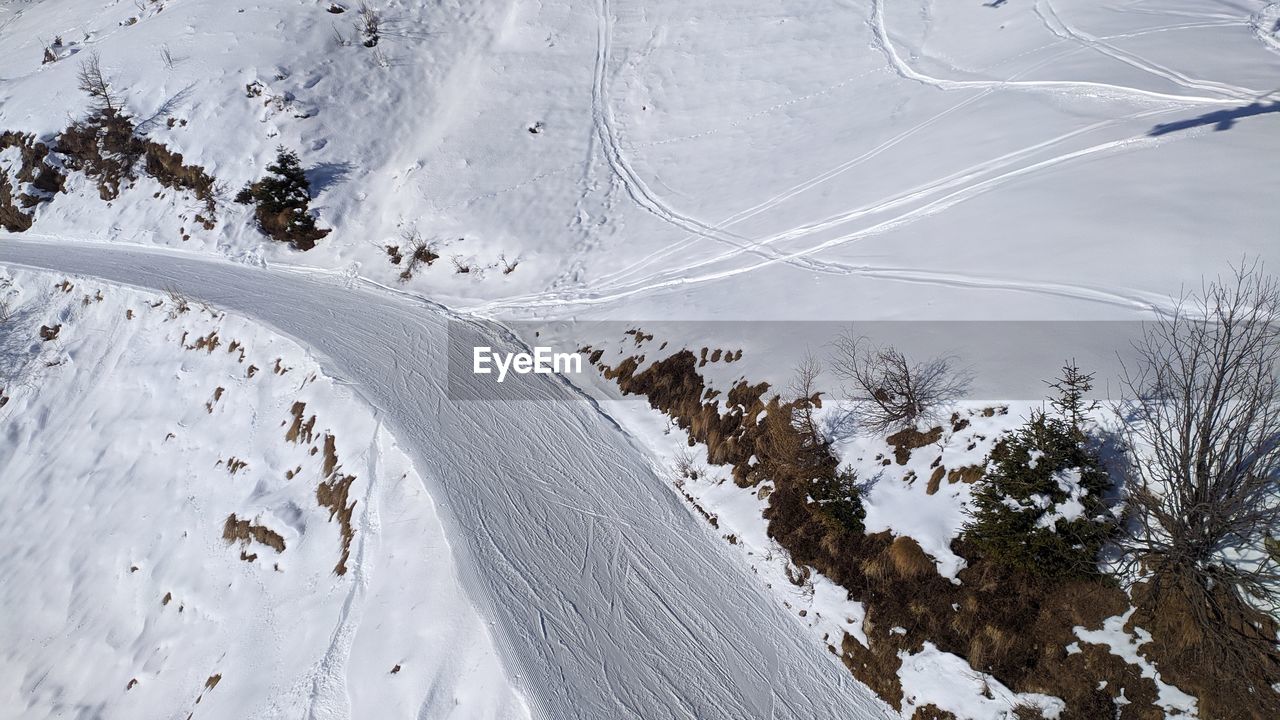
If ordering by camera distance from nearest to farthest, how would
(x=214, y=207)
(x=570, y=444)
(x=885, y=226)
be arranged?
(x=570, y=444) → (x=885, y=226) → (x=214, y=207)

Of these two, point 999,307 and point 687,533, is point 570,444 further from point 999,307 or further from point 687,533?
point 999,307

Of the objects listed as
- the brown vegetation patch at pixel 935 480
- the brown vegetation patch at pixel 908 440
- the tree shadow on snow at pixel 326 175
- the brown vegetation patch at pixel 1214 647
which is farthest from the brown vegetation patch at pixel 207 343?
the brown vegetation patch at pixel 1214 647

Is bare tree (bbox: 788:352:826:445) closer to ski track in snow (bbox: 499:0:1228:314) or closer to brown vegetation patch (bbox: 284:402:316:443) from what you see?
ski track in snow (bbox: 499:0:1228:314)

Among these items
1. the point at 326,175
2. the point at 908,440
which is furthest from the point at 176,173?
the point at 908,440

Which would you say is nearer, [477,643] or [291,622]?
[477,643]

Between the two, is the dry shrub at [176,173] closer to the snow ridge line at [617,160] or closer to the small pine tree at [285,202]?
the small pine tree at [285,202]

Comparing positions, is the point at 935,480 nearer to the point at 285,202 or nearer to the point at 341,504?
the point at 341,504

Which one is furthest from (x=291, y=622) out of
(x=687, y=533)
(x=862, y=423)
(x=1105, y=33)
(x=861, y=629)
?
(x=1105, y=33)

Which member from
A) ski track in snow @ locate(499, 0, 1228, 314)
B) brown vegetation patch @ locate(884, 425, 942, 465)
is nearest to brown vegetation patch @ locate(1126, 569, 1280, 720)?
brown vegetation patch @ locate(884, 425, 942, 465)
